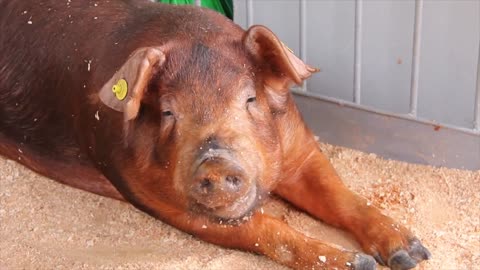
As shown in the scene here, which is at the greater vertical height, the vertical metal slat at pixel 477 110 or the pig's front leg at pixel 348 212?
the vertical metal slat at pixel 477 110

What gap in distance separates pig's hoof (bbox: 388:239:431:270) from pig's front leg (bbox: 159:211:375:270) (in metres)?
0.09

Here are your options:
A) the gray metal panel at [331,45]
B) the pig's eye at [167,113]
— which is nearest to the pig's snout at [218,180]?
the pig's eye at [167,113]

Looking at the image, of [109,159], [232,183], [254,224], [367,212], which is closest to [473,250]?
[367,212]

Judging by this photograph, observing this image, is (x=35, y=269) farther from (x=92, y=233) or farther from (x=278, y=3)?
(x=278, y=3)

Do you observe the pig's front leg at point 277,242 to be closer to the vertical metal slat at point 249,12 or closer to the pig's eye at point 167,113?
the pig's eye at point 167,113

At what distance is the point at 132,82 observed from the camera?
9.11ft

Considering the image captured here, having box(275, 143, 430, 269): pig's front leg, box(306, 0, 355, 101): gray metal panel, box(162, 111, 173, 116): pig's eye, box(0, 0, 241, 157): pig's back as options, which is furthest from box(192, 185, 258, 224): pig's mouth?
box(306, 0, 355, 101): gray metal panel

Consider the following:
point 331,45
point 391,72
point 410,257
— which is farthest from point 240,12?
point 410,257

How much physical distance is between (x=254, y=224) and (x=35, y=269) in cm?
74

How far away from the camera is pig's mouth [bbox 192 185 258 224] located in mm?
2732

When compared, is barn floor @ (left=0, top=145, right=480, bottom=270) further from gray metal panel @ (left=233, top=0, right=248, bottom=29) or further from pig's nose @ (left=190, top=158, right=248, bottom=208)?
gray metal panel @ (left=233, top=0, right=248, bottom=29)

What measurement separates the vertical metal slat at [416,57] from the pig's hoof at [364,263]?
888 millimetres

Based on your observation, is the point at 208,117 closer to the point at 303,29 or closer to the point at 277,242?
the point at 277,242

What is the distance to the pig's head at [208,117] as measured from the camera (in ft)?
8.82
